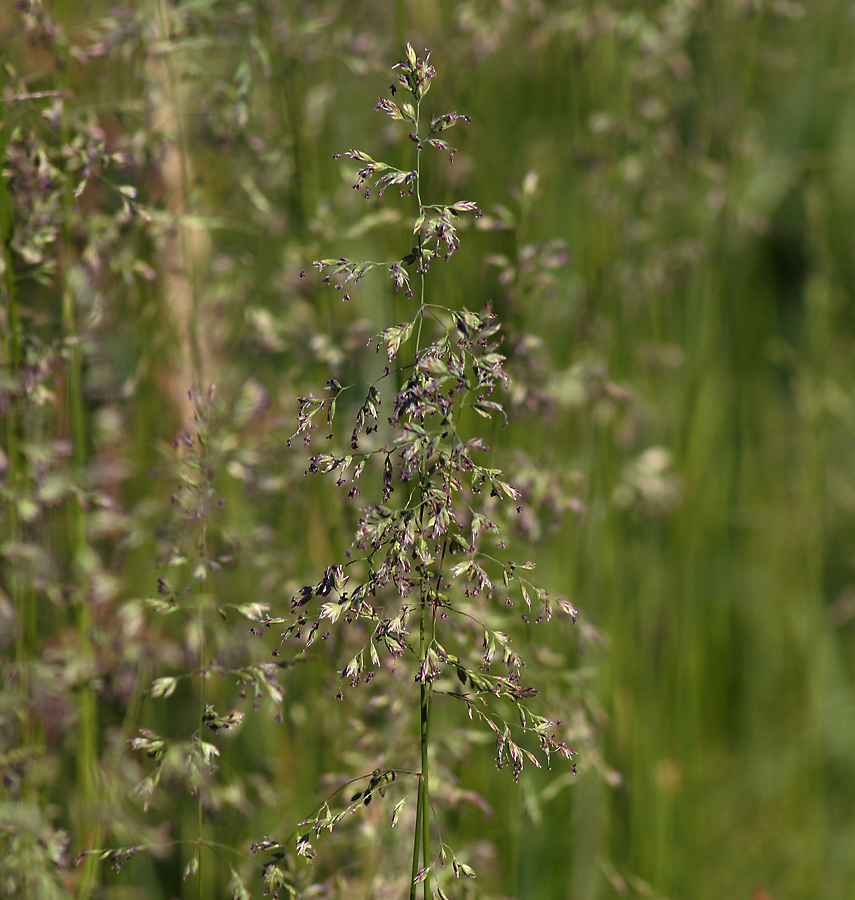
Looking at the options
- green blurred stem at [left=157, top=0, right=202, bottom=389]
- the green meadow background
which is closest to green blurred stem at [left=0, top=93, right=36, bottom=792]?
the green meadow background

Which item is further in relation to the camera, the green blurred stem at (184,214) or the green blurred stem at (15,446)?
the green blurred stem at (184,214)

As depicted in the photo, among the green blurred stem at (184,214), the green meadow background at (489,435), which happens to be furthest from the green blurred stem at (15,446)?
the green blurred stem at (184,214)

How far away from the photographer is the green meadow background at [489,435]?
1268 mm

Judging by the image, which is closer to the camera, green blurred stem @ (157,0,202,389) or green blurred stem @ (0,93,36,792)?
green blurred stem @ (0,93,36,792)

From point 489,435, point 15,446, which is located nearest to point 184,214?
point 15,446

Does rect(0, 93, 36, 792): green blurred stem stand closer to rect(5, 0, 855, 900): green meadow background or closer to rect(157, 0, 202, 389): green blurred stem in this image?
rect(5, 0, 855, 900): green meadow background

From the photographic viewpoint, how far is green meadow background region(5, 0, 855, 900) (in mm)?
1268

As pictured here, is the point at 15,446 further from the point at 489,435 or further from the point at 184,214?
the point at 489,435

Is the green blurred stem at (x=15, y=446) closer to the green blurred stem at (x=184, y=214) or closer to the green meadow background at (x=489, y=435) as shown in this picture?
the green meadow background at (x=489, y=435)

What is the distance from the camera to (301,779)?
145cm

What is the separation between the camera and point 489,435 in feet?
4.50

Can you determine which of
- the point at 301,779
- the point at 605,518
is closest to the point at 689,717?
the point at 605,518

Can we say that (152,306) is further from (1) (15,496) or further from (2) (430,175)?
(2) (430,175)

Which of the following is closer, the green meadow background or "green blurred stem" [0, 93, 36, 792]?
"green blurred stem" [0, 93, 36, 792]
